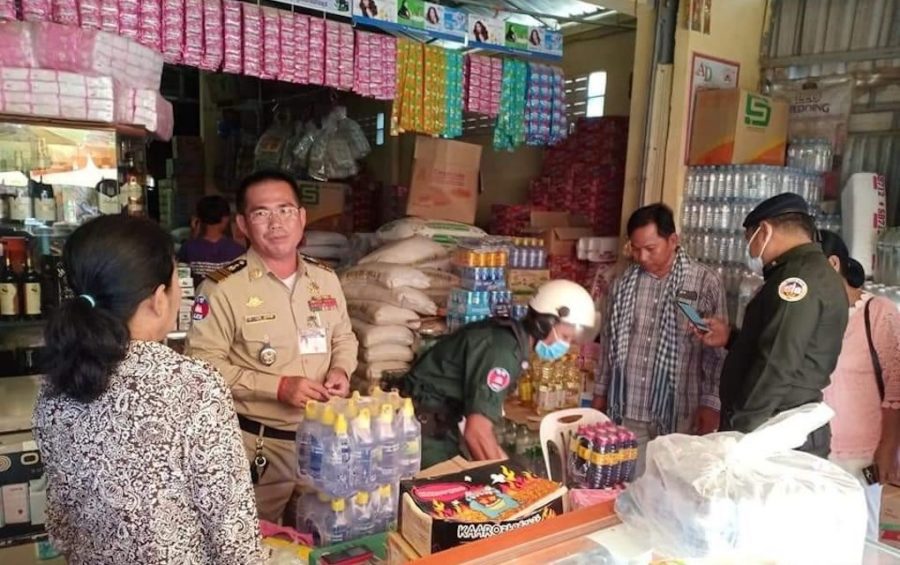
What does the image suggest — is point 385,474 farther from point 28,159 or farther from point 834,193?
point 834,193

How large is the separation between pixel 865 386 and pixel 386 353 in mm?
2188

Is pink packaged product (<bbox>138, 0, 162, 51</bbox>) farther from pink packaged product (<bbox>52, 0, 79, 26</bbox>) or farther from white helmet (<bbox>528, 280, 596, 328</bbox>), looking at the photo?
white helmet (<bbox>528, 280, 596, 328</bbox>)

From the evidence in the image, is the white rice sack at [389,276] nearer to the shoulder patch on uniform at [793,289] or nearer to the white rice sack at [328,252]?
the white rice sack at [328,252]

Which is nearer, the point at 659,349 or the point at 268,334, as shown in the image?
the point at 268,334

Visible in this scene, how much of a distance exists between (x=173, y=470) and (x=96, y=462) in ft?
0.48

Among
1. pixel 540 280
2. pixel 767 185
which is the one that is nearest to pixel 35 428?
→ pixel 540 280

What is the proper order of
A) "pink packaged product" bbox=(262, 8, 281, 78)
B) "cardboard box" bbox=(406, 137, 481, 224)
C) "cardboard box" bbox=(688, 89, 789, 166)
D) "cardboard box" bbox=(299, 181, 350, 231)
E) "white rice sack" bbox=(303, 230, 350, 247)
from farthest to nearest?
"cardboard box" bbox=(299, 181, 350, 231)
"white rice sack" bbox=(303, 230, 350, 247)
"cardboard box" bbox=(406, 137, 481, 224)
"cardboard box" bbox=(688, 89, 789, 166)
"pink packaged product" bbox=(262, 8, 281, 78)

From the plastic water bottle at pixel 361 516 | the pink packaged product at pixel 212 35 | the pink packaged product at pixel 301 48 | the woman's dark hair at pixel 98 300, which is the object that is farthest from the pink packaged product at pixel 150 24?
the plastic water bottle at pixel 361 516

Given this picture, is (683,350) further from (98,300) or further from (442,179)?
(98,300)

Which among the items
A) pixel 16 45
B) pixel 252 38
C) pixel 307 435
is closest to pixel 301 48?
pixel 252 38

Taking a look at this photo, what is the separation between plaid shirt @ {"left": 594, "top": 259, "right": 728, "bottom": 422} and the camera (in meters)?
3.19

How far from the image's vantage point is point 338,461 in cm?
168

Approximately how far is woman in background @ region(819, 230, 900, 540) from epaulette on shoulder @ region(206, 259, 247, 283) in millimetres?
2410

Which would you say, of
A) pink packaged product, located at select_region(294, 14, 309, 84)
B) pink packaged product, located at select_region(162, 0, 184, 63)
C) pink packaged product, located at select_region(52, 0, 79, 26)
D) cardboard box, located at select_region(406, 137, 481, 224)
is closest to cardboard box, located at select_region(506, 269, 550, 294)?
cardboard box, located at select_region(406, 137, 481, 224)
